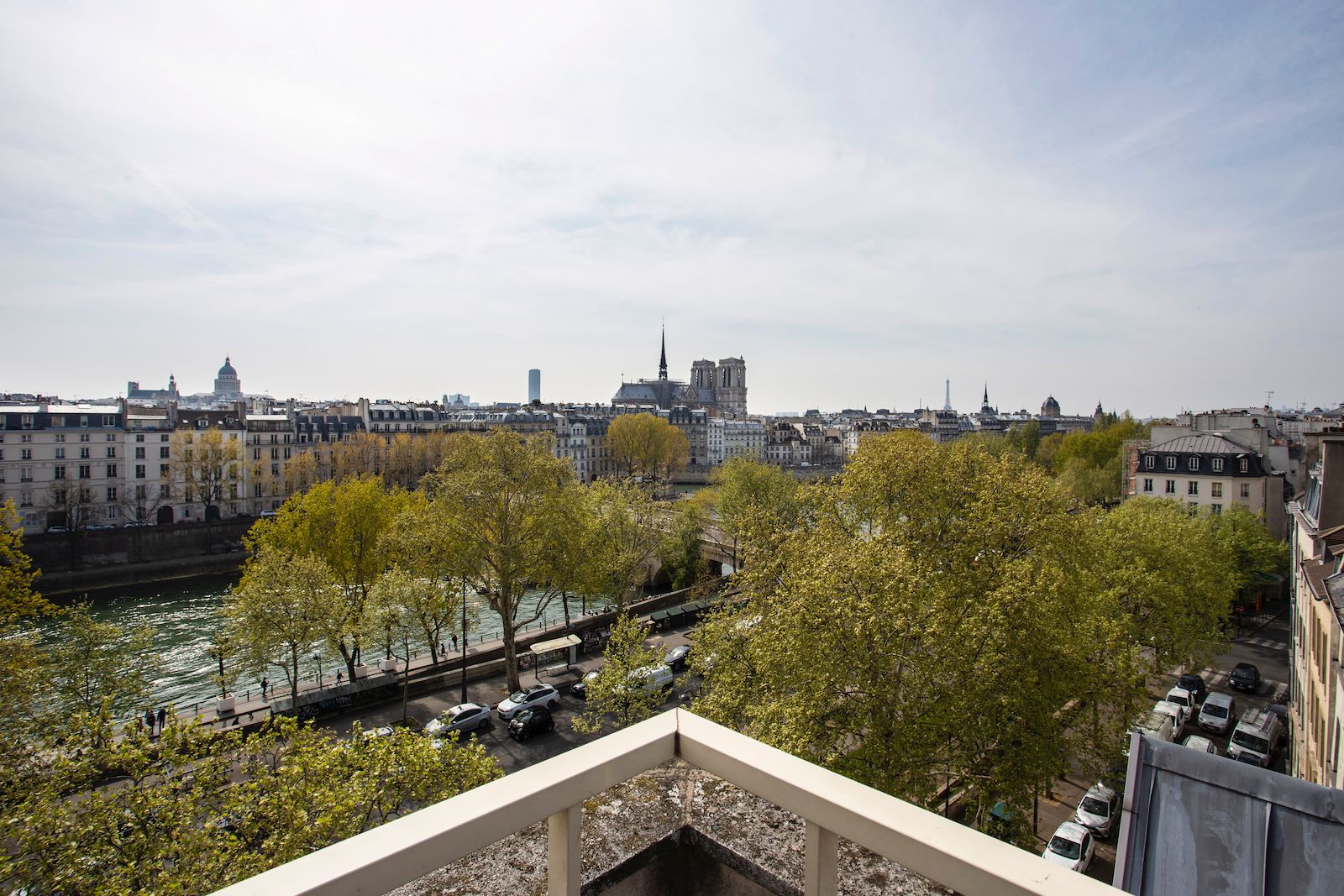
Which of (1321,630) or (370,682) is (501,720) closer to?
(370,682)

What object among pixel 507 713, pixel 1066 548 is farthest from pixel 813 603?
pixel 507 713

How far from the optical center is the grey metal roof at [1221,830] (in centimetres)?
442

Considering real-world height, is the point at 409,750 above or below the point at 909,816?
below

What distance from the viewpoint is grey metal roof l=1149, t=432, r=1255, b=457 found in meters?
36.7

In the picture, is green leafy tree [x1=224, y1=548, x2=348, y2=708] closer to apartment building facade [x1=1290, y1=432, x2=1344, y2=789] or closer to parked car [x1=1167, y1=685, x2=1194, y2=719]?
apartment building facade [x1=1290, y1=432, x2=1344, y2=789]

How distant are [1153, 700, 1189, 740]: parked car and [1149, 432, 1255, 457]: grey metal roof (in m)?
20.8

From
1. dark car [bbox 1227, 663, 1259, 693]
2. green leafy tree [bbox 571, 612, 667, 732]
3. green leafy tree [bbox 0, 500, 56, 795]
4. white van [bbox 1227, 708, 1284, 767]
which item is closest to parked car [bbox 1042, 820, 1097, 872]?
white van [bbox 1227, 708, 1284, 767]

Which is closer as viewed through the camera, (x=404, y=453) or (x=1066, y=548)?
(x=1066, y=548)

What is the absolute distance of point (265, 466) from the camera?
63688 mm

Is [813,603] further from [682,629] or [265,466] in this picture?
[265,466]

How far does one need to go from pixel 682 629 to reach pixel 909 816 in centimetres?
3056

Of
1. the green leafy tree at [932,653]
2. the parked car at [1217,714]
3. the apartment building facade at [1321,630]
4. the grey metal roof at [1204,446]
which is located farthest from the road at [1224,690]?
the grey metal roof at [1204,446]

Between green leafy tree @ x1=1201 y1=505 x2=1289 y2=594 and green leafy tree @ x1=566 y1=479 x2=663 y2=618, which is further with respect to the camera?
green leafy tree @ x1=1201 y1=505 x2=1289 y2=594

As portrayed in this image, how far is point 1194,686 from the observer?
23734 mm
